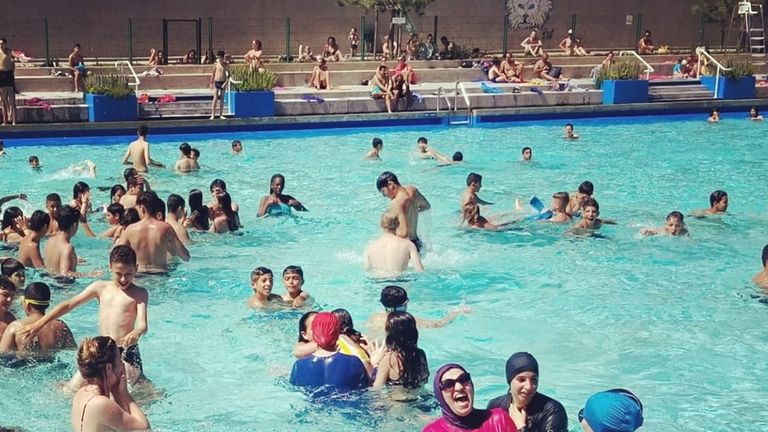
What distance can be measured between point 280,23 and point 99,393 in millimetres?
26269

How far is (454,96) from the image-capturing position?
943 inches

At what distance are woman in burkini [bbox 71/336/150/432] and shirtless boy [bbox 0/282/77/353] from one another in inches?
85.3

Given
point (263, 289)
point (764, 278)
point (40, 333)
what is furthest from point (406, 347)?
point (764, 278)

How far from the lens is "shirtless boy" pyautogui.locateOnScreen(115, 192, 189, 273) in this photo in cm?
995

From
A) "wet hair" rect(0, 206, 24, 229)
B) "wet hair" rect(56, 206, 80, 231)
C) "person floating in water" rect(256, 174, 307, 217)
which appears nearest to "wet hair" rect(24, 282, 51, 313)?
"wet hair" rect(56, 206, 80, 231)

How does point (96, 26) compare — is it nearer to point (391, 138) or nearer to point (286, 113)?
point (286, 113)

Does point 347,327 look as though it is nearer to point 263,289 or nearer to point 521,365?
point 263,289

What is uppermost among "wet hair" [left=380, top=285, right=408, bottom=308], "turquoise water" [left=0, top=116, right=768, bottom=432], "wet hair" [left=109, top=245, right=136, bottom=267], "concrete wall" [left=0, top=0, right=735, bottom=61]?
"concrete wall" [left=0, top=0, right=735, bottom=61]

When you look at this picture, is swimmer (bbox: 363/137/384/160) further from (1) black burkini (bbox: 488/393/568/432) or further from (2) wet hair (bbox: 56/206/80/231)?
(1) black burkini (bbox: 488/393/568/432)

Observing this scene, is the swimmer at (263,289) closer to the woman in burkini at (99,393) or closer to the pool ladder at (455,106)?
the woman in burkini at (99,393)

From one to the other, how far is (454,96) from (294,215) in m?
10.8

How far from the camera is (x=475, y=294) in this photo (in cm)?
1062

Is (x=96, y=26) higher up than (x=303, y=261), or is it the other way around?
(x=96, y=26)

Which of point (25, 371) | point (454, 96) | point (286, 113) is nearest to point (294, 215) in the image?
point (25, 371)
